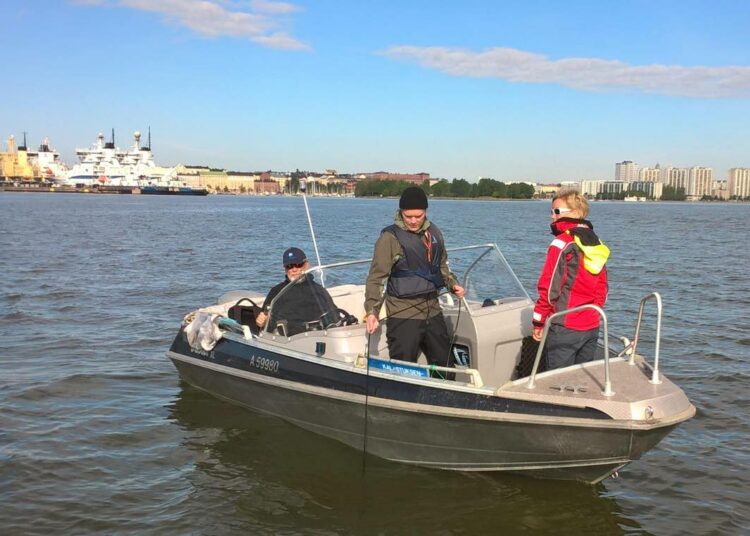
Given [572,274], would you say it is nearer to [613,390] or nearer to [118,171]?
[613,390]

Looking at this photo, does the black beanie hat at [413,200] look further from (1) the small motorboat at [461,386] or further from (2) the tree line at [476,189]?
(2) the tree line at [476,189]

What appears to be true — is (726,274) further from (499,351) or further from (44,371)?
(44,371)

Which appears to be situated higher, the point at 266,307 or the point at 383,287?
the point at 383,287

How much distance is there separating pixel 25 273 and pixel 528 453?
728 inches

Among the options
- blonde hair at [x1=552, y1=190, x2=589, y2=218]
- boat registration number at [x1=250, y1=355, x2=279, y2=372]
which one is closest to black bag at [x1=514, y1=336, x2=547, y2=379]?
blonde hair at [x1=552, y1=190, x2=589, y2=218]

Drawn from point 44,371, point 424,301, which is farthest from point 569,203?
point 44,371

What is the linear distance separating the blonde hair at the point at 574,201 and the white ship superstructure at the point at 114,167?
163 m

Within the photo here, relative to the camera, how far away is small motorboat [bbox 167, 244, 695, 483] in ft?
17.0

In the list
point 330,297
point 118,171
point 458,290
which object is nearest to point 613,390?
point 458,290

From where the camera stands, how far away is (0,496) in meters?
6.00

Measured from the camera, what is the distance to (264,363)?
7086 mm

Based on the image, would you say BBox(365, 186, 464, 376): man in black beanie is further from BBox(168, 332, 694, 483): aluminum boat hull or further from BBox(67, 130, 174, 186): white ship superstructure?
BBox(67, 130, 174, 186): white ship superstructure

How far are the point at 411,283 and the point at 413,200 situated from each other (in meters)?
0.72

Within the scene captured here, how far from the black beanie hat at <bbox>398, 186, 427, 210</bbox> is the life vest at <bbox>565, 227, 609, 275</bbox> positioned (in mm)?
1212
